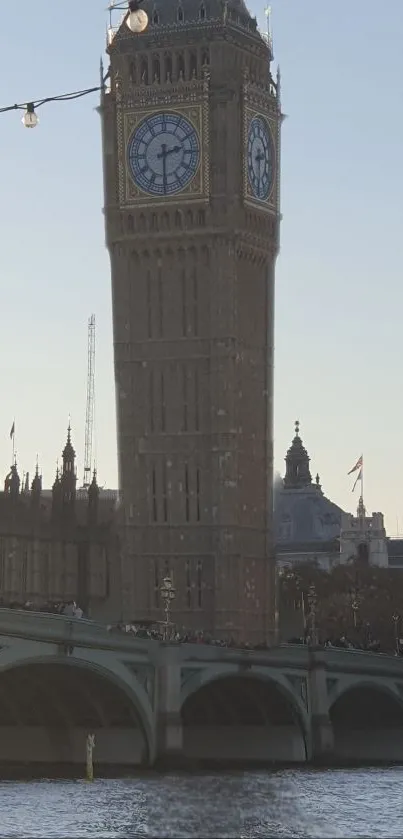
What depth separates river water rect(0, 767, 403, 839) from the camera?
97.1 m

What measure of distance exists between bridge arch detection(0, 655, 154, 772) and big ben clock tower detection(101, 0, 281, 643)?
4503cm

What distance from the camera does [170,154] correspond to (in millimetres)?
177625

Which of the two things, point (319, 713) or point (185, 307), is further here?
point (185, 307)

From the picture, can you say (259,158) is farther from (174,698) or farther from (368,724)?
(174,698)

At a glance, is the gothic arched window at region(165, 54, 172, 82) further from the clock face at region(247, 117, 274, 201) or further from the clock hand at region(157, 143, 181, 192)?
the clock face at region(247, 117, 274, 201)

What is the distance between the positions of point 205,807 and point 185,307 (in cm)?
7777

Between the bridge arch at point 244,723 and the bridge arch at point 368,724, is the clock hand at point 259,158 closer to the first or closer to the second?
the bridge arch at point 368,724

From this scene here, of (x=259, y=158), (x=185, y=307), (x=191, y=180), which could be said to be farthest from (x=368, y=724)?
(x=259, y=158)

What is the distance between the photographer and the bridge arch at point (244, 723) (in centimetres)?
13838

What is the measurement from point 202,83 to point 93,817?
86609 millimetres

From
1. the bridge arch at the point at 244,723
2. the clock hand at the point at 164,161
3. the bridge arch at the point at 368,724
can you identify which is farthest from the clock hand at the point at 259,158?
the bridge arch at the point at 244,723

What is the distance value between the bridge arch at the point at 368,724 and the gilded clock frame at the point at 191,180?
41299 millimetres

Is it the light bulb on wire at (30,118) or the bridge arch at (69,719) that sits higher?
the light bulb on wire at (30,118)

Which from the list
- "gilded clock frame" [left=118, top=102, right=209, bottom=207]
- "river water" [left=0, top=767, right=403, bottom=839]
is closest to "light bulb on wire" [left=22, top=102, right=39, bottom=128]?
"river water" [left=0, top=767, right=403, bottom=839]
